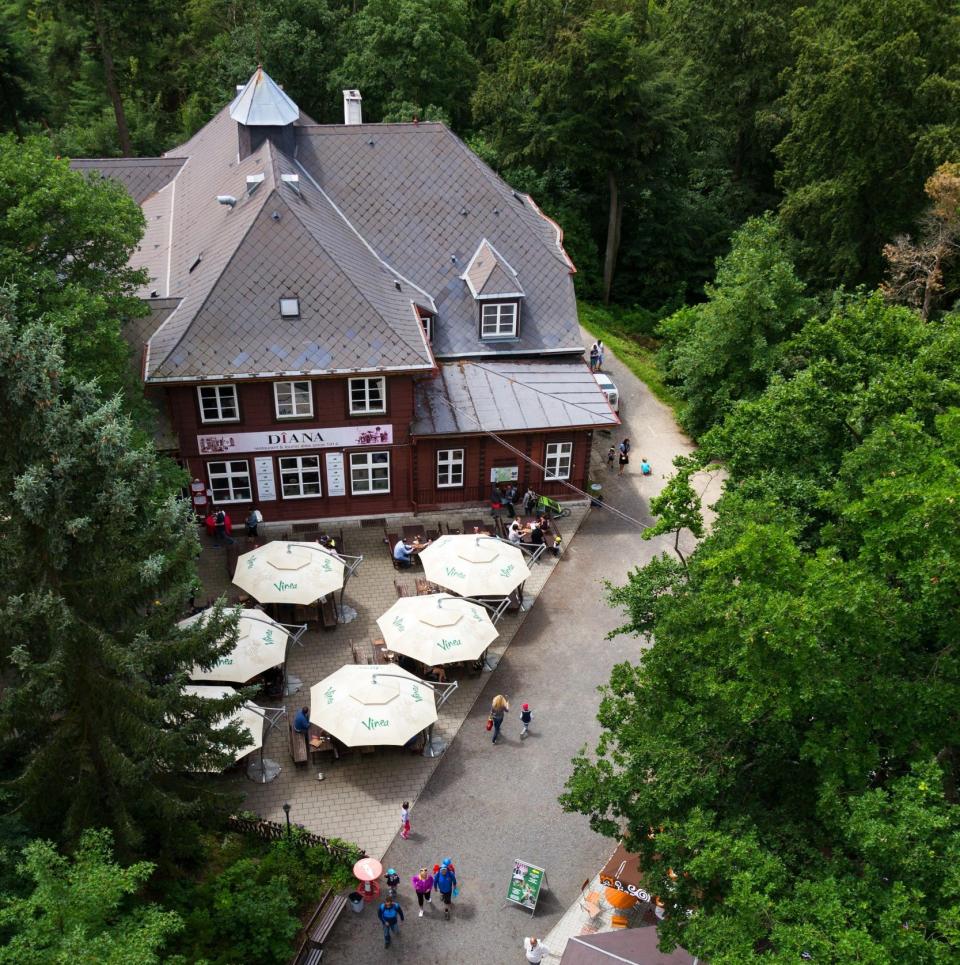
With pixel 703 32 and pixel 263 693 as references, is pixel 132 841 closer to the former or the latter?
pixel 263 693

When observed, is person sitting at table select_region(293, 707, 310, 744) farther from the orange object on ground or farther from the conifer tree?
the orange object on ground

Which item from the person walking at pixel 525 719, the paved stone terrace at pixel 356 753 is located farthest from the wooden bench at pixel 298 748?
the person walking at pixel 525 719

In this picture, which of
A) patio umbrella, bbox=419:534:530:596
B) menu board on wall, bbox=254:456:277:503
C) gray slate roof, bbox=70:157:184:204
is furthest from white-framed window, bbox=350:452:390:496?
gray slate roof, bbox=70:157:184:204

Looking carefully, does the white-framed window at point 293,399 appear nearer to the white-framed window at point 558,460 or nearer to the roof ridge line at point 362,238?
the roof ridge line at point 362,238

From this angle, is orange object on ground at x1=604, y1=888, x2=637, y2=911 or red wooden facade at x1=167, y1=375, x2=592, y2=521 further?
red wooden facade at x1=167, y1=375, x2=592, y2=521

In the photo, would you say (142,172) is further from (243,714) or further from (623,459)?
(243,714)

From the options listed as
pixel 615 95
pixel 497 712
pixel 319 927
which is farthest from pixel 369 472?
pixel 615 95
